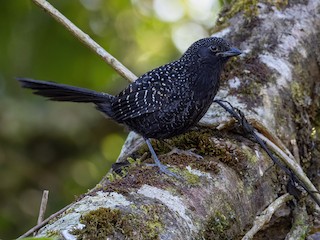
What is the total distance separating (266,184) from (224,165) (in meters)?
0.33

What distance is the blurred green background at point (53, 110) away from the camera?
218 inches

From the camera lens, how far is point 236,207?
10.8ft

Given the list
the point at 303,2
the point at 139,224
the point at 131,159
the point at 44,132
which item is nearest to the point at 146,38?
the point at 44,132

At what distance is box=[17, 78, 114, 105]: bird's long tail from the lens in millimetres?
4473

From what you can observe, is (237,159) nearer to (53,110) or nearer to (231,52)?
(231,52)

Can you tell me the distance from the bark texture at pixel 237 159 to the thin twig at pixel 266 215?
0.28ft

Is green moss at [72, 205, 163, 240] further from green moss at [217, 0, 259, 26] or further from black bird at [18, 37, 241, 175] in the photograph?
green moss at [217, 0, 259, 26]

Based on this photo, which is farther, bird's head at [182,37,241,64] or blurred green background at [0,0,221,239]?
blurred green background at [0,0,221,239]

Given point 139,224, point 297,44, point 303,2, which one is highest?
point 303,2

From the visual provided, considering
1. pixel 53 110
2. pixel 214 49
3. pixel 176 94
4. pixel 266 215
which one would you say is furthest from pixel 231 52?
pixel 53 110

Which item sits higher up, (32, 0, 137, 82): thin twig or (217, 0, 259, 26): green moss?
(217, 0, 259, 26): green moss

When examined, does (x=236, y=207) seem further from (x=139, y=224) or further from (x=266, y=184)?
(x=139, y=224)

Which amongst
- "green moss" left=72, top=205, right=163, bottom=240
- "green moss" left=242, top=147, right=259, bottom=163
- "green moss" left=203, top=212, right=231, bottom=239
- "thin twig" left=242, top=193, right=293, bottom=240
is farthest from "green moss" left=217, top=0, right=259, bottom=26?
"green moss" left=72, top=205, right=163, bottom=240

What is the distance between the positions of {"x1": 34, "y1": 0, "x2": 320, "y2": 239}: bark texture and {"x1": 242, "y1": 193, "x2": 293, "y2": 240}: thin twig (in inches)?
3.3
